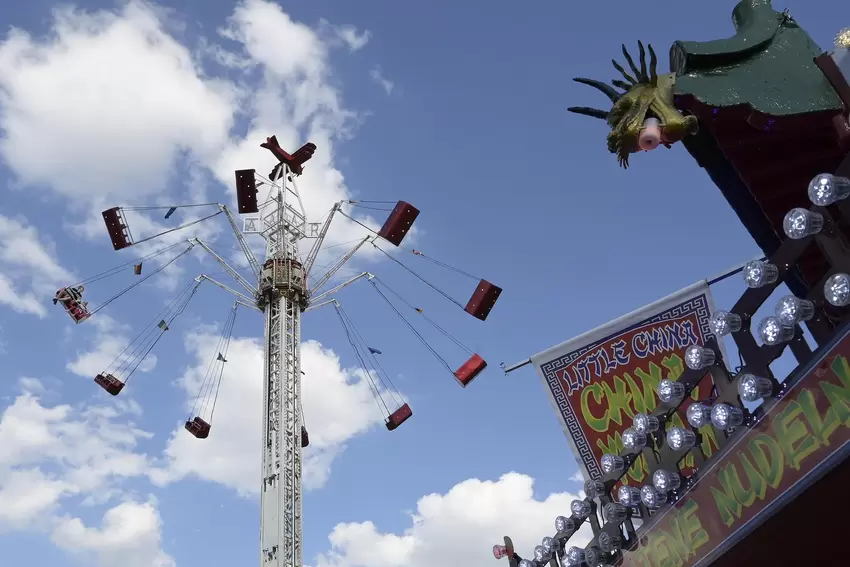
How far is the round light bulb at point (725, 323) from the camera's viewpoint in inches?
352

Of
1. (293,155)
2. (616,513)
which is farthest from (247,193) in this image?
(616,513)

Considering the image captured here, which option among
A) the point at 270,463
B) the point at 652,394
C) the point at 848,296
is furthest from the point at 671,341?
the point at 270,463

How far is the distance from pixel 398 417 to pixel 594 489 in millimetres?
17771

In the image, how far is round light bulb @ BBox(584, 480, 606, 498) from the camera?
40.3ft

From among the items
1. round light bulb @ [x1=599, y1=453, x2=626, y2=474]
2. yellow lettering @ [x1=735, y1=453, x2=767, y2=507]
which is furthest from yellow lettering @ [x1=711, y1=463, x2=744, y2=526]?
round light bulb @ [x1=599, y1=453, x2=626, y2=474]

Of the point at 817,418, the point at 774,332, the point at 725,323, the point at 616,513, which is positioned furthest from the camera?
the point at 616,513

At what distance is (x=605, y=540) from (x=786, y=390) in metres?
5.16

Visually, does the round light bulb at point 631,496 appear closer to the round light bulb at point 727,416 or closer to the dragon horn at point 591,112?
the round light bulb at point 727,416

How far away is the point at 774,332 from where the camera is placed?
8.00 metres

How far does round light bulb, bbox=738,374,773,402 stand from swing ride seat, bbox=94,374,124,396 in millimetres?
25607

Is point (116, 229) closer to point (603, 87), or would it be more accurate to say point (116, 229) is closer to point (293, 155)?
point (293, 155)

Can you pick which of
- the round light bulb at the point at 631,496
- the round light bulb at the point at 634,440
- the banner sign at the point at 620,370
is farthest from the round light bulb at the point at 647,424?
the banner sign at the point at 620,370

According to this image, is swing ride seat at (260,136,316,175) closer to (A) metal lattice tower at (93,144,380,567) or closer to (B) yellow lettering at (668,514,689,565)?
(A) metal lattice tower at (93,144,380,567)

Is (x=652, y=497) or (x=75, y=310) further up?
(x=75, y=310)
